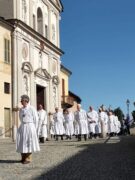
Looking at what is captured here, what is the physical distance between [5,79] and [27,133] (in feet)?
63.5

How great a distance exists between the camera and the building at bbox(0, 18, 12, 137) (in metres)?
31.3

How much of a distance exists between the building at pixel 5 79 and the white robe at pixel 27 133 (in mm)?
18143

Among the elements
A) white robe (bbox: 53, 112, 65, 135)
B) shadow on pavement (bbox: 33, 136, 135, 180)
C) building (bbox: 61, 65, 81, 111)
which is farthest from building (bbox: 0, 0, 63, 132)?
shadow on pavement (bbox: 33, 136, 135, 180)

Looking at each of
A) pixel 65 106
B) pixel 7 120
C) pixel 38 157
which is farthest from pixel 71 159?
pixel 65 106

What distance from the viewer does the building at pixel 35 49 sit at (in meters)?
33.2

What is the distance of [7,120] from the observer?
105 feet

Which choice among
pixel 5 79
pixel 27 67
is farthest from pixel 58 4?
pixel 5 79

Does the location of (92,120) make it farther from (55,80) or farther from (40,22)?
(55,80)

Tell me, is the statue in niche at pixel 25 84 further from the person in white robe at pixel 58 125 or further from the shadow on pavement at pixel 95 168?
the shadow on pavement at pixel 95 168

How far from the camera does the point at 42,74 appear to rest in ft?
128

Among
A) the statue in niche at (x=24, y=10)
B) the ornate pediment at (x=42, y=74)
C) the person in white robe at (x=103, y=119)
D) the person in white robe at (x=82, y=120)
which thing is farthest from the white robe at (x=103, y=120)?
the statue in niche at (x=24, y=10)

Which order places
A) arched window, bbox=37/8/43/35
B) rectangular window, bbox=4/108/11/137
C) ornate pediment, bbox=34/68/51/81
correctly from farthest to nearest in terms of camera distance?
arched window, bbox=37/8/43/35, ornate pediment, bbox=34/68/51/81, rectangular window, bbox=4/108/11/137

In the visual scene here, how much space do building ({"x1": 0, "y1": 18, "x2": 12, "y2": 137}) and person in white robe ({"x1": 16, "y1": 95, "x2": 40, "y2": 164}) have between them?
18.1 meters

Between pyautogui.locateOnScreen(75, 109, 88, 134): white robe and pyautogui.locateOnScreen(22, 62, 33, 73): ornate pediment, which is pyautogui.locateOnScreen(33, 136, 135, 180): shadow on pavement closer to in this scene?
pyautogui.locateOnScreen(75, 109, 88, 134): white robe
